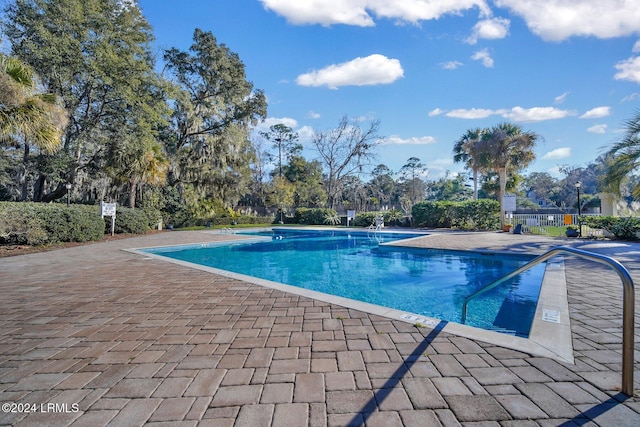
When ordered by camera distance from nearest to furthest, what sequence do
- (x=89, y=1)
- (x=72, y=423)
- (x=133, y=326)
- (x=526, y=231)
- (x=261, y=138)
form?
(x=72, y=423)
(x=133, y=326)
(x=89, y=1)
(x=526, y=231)
(x=261, y=138)

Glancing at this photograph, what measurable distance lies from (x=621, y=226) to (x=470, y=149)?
24.7ft

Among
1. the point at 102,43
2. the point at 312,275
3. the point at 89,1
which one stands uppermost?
the point at 89,1

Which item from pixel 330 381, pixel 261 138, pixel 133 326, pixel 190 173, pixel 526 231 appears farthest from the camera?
pixel 261 138

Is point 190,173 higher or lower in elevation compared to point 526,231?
higher

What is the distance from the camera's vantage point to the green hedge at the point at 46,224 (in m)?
8.65

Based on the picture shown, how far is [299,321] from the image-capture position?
9.67 feet

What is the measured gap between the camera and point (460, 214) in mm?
16641

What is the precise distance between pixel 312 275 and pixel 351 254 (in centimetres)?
312

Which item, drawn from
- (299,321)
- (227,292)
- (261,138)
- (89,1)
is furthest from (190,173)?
(299,321)

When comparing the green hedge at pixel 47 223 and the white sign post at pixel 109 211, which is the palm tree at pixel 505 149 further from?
the green hedge at pixel 47 223

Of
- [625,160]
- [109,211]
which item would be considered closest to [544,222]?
[625,160]

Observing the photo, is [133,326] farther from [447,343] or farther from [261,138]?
[261,138]

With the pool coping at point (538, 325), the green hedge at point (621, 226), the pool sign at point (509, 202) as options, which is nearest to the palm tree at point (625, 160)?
the green hedge at point (621, 226)

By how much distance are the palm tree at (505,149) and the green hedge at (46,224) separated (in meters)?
17.3
